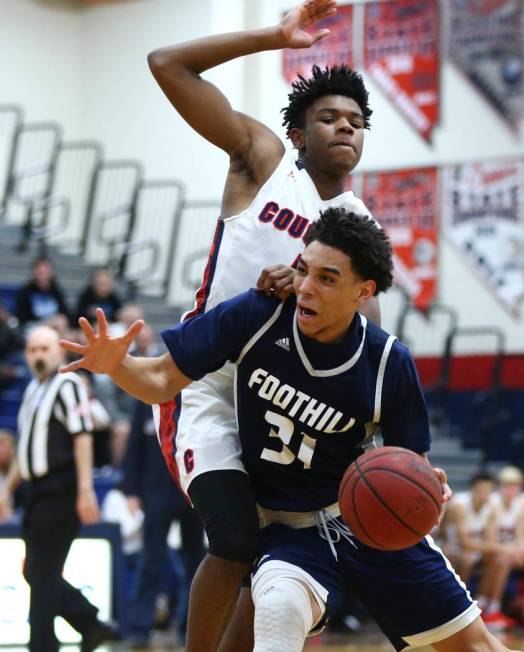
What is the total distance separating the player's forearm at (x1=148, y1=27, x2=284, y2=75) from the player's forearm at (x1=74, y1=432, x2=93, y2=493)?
10.5ft

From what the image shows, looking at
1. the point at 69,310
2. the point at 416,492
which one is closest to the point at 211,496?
the point at 416,492

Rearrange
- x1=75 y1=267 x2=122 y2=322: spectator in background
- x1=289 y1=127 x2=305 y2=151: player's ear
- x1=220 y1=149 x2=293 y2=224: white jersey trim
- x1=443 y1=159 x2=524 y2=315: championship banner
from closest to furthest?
1. x1=220 y1=149 x2=293 y2=224: white jersey trim
2. x1=289 y1=127 x2=305 y2=151: player's ear
3. x1=75 y1=267 x2=122 y2=322: spectator in background
4. x1=443 y1=159 x2=524 y2=315: championship banner

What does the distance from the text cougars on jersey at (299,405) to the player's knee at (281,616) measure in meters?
0.52

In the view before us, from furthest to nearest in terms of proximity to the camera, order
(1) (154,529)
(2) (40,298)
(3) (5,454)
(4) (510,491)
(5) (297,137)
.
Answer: (2) (40,298) → (4) (510,491) → (3) (5,454) → (1) (154,529) → (5) (297,137)

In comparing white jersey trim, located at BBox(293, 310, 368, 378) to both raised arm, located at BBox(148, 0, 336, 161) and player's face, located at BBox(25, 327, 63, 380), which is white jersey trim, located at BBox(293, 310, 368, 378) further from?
player's face, located at BBox(25, 327, 63, 380)

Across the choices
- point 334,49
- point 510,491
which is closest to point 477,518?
point 510,491

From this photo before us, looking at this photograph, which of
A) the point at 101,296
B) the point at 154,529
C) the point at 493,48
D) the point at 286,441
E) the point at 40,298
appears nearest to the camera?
the point at 286,441

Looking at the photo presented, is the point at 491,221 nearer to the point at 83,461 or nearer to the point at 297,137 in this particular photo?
the point at 83,461

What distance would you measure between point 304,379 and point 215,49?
1.17 m

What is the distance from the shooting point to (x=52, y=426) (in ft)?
24.8

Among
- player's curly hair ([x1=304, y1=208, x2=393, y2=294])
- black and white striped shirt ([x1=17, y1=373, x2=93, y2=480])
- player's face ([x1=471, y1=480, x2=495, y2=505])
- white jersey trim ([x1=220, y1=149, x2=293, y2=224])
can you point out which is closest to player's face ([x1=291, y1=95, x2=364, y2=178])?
white jersey trim ([x1=220, y1=149, x2=293, y2=224])

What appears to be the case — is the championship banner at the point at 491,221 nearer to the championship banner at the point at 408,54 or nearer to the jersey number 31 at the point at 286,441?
the championship banner at the point at 408,54

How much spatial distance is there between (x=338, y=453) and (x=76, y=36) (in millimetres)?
15152

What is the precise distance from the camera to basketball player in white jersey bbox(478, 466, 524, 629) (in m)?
12.0
